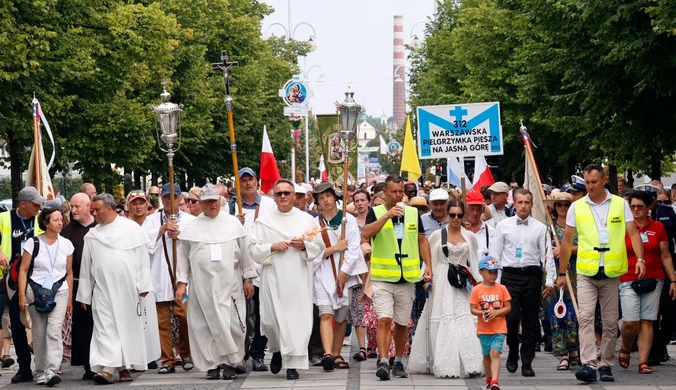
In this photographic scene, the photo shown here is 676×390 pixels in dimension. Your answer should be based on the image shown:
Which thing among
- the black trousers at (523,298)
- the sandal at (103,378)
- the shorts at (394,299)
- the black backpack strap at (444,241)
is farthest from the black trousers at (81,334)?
the black trousers at (523,298)

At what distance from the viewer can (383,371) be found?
12.6m

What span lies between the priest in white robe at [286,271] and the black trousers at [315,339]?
3.60 ft

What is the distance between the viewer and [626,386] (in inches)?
477

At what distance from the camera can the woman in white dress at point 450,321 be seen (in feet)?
42.2

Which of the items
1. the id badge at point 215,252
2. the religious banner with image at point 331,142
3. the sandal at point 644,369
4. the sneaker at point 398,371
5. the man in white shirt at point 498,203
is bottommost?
the sandal at point 644,369

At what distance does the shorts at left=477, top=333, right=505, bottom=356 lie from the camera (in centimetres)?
1163

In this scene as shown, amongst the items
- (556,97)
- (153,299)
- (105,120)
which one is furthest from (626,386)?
(105,120)

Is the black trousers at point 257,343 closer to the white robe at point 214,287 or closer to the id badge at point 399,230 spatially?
the white robe at point 214,287

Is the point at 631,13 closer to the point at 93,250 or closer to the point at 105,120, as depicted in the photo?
the point at 93,250

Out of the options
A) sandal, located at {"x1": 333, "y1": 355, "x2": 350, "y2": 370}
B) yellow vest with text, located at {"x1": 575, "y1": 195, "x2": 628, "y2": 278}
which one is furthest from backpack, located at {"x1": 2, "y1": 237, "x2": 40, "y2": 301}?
yellow vest with text, located at {"x1": 575, "y1": 195, "x2": 628, "y2": 278}

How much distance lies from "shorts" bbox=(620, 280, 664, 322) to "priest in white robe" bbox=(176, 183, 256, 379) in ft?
11.9

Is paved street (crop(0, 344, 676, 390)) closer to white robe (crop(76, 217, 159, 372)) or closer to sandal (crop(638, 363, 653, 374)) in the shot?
sandal (crop(638, 363, 653, 374))

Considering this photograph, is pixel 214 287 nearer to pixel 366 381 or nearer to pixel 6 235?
pixel 366 381

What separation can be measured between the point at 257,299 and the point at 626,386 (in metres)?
4.02
